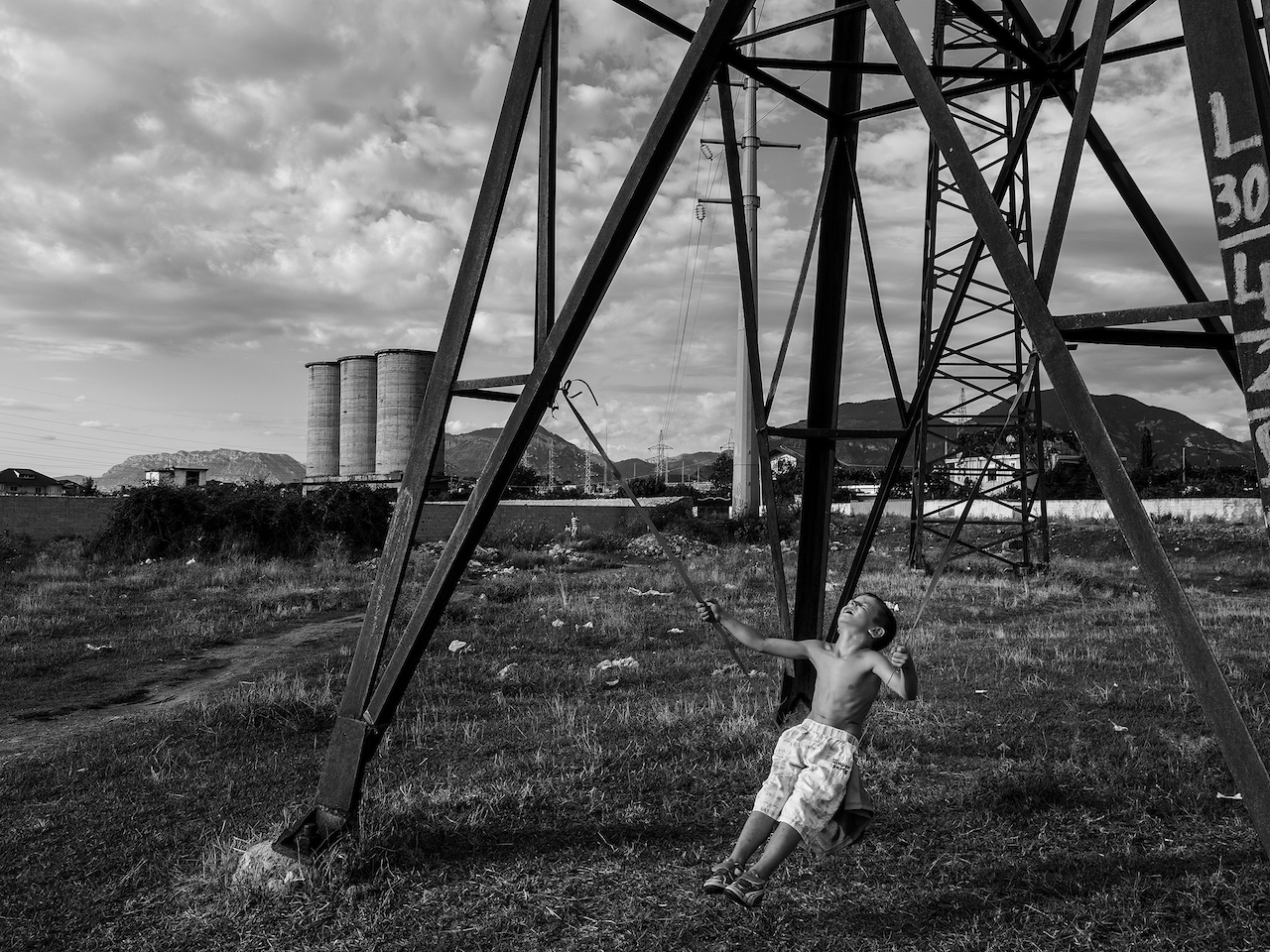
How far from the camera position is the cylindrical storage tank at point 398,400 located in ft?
126

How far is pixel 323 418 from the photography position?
142ft

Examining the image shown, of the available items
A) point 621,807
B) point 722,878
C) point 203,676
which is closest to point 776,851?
point 722,878

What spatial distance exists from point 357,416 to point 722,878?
1588 inches

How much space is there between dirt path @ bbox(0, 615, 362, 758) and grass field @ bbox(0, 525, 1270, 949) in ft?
0.48

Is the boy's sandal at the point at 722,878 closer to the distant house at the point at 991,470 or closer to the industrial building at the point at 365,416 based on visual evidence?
the distant house at the point at 991,470

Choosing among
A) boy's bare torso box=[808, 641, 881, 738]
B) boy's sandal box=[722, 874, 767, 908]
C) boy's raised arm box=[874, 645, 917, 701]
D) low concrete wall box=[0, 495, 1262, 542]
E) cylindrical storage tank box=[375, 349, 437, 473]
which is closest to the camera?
boy's sandal box=[722, 874, 767, 908]

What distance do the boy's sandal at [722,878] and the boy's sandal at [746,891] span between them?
19mm

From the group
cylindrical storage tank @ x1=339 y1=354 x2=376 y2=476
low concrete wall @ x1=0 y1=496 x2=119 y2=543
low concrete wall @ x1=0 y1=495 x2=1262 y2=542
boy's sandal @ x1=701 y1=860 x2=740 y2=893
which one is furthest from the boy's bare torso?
cylindrical storage tank @ x1=339 y1=354 x2=376 y2=476

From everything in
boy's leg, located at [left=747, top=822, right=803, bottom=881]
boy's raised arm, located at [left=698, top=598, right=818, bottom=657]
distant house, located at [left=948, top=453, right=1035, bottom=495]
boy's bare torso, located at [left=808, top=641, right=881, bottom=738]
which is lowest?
boy's leg, located at [left=747, top=822, right=803, bottom=881]

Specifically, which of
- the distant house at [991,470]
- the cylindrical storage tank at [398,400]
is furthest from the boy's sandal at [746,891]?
the cylindrical storage tank at [398,400]

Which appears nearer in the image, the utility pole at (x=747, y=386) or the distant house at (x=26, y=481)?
the utility pole at (x=747, y=386)

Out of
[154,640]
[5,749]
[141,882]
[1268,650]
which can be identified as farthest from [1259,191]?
[154,640]

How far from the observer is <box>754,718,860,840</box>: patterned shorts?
3.48 m

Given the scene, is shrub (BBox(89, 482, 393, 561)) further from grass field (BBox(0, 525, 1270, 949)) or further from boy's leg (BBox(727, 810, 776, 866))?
boy's leg (BBox(727, 810, 776, 866))
